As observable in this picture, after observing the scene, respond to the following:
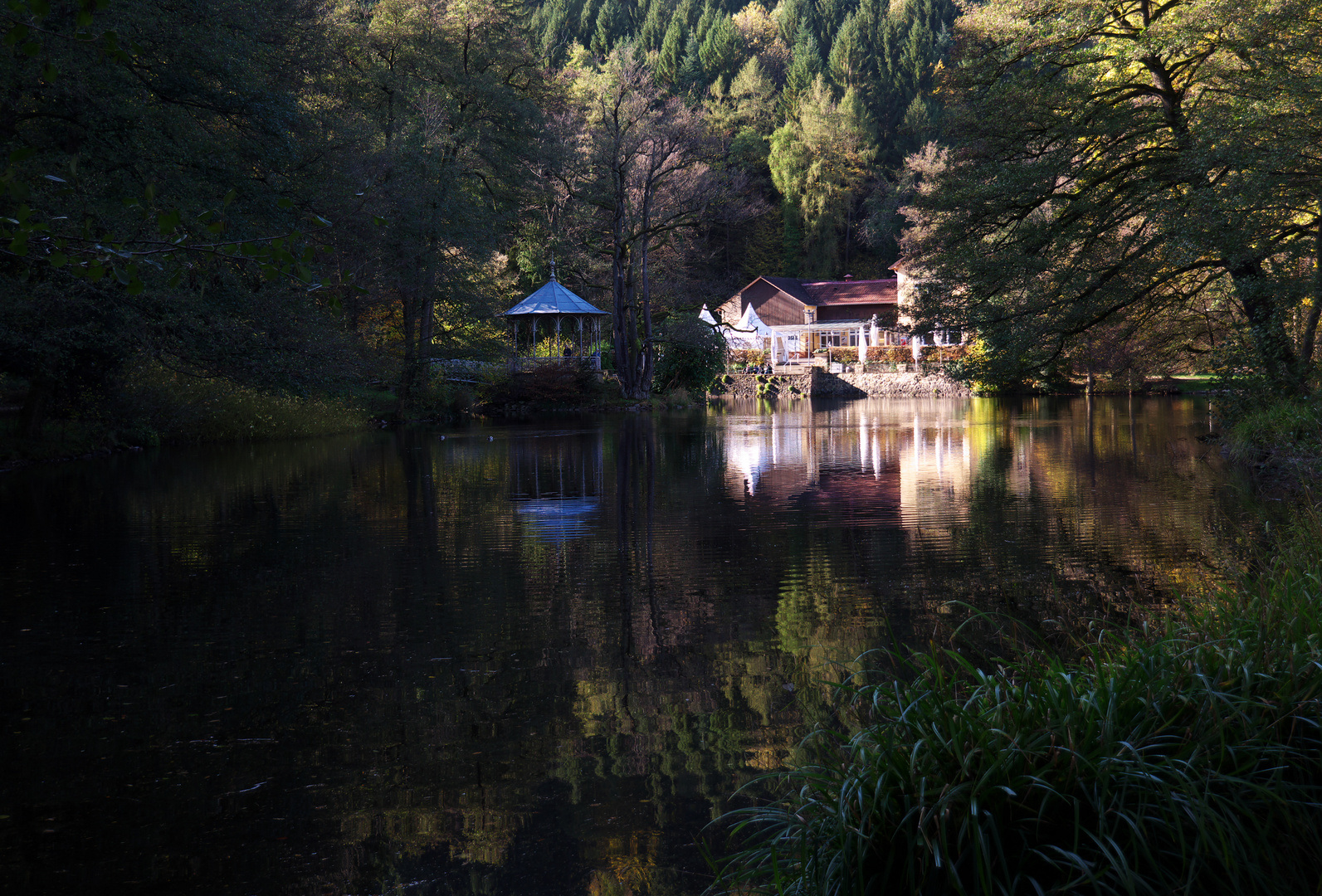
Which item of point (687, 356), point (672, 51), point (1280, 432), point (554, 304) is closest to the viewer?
point (1280, 432)

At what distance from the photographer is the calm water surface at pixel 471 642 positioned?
4082mm

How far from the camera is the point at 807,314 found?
234ft

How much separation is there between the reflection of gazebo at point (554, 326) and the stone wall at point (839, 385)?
29.5ft

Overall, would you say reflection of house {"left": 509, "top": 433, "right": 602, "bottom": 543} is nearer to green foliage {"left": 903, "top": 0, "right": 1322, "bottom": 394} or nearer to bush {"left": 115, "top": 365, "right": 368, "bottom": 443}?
bush {"left": 115, "top": 365, "right": 368, "bottom": 443}

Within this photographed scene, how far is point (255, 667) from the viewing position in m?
6.43

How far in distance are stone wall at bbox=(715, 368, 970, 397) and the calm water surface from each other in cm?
3705

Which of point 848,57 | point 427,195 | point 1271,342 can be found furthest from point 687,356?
point 848,57

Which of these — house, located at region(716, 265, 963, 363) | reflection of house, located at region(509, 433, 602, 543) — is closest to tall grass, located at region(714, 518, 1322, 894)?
reflection of house, located at region(509, 433, 602, 543)

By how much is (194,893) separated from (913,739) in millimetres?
2547

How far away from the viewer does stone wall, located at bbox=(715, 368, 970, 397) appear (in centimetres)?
5322

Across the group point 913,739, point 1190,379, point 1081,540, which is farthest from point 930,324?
point 1190,379

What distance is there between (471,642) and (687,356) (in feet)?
143

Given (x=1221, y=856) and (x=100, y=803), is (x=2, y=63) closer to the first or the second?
(x=100, y=803)

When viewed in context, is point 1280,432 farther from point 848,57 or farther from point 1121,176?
point 848,57
